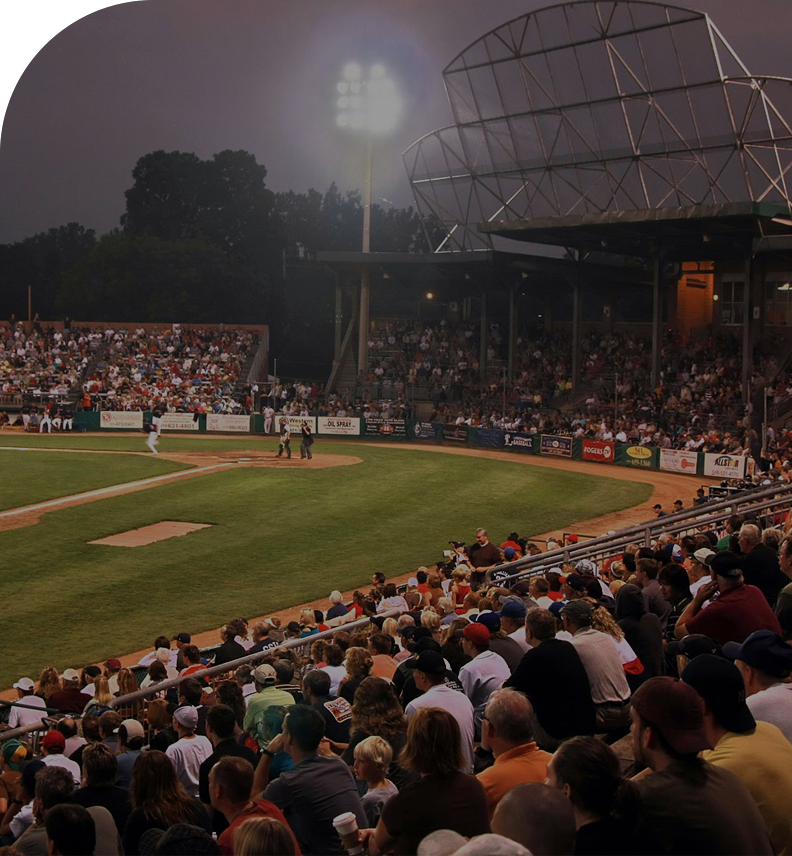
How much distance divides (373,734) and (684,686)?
2.46 meters

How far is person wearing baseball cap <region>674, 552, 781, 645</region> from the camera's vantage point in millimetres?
7332

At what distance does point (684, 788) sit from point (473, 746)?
2.84m

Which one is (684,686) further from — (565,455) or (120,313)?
(120,313)

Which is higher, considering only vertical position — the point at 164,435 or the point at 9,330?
the point at 9,330

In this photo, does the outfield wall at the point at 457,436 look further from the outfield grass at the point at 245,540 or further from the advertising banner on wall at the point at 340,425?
the outfield grass at the point at 245,540

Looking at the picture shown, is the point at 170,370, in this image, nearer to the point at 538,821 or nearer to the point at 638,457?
the point at 638,457

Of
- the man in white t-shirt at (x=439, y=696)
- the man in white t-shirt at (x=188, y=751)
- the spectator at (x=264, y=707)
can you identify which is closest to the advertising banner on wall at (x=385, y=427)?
the spectator at (x=264, y=707)

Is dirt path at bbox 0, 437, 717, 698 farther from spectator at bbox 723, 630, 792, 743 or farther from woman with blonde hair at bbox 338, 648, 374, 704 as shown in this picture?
spectator at bbox 723, 630, 792, 743

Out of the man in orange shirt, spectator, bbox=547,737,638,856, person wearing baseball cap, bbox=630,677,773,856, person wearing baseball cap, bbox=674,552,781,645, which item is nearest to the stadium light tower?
person wearing baseball cap, bbox=674,552,781,645

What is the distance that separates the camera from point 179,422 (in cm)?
4819

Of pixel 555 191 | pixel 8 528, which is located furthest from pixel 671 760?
pixel 555 191

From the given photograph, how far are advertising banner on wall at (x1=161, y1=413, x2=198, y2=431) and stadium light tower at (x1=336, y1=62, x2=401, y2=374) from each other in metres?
12.0

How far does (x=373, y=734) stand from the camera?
20.2 ft

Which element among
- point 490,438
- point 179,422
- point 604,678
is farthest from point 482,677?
point 179,422
